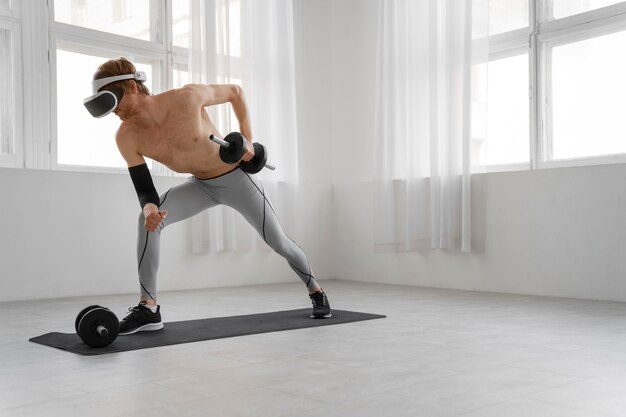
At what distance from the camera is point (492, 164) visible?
527 centimetres

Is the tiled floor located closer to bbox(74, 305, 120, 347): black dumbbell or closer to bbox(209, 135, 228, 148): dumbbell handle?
bbox(74, 305, 120, 347): black dumbbell

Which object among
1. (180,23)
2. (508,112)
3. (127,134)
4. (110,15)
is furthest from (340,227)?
(127,134)

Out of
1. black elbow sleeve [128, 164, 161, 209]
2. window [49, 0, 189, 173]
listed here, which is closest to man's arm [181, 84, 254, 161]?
black elbow sleeve [128, 164, 161, 209]

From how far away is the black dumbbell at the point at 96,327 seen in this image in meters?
2.63

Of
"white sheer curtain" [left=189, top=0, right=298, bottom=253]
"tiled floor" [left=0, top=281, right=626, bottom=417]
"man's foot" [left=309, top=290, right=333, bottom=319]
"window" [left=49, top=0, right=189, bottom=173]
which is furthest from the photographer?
"white sheer curtain" [left=189, top=0, right=298, bottom=253]

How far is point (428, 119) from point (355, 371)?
11.7ft

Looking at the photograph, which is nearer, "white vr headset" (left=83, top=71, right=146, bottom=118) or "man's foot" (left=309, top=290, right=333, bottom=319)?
"white vr headset" (left=83, top=71, right=146, bottom=118)

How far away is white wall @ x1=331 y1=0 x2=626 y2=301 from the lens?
4.38 metres

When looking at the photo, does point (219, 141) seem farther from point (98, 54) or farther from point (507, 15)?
point (507, 15)

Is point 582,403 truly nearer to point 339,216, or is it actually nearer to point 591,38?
point 591,38

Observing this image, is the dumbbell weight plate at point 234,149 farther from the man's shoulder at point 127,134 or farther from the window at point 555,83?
the window at point 555,83

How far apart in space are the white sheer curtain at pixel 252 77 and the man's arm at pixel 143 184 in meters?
2.38

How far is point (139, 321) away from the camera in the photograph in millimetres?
3041

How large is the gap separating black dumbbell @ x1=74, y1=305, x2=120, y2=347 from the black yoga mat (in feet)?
0.11
